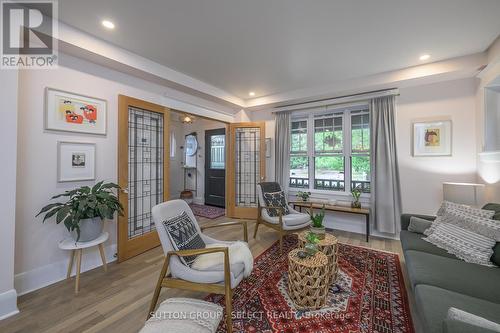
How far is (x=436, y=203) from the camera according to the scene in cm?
324

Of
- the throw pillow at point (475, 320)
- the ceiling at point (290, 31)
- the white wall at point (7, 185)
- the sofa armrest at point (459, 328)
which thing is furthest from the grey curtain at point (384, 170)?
the white wall at point (7, 185)

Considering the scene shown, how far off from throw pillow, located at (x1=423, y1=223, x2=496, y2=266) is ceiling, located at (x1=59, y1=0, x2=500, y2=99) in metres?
2.12

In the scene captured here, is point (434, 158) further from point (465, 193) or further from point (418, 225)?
point (418, 225)

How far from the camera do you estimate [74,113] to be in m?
2.42

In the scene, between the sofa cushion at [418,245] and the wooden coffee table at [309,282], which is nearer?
the wooden coffee table at [309,282]

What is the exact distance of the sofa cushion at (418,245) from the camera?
6.64ft

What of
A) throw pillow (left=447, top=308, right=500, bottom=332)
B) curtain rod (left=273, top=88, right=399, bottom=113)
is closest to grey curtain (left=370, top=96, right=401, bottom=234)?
curtain rod (left=273, top=88, right=399, bottom=113)

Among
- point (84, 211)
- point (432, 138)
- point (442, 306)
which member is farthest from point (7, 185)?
point (432, 138)

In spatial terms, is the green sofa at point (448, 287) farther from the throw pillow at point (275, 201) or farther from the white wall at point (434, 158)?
the throw pillow at point (275, 201)

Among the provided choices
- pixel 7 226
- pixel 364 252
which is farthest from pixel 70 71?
pixel 364 252

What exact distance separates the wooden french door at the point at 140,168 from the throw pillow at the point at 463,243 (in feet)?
11.7

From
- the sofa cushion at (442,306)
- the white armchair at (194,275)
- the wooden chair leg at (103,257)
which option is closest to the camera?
the sofa cushion at (442,306)

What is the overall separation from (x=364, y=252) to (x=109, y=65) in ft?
14.0

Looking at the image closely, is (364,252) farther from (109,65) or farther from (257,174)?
(109,65)
